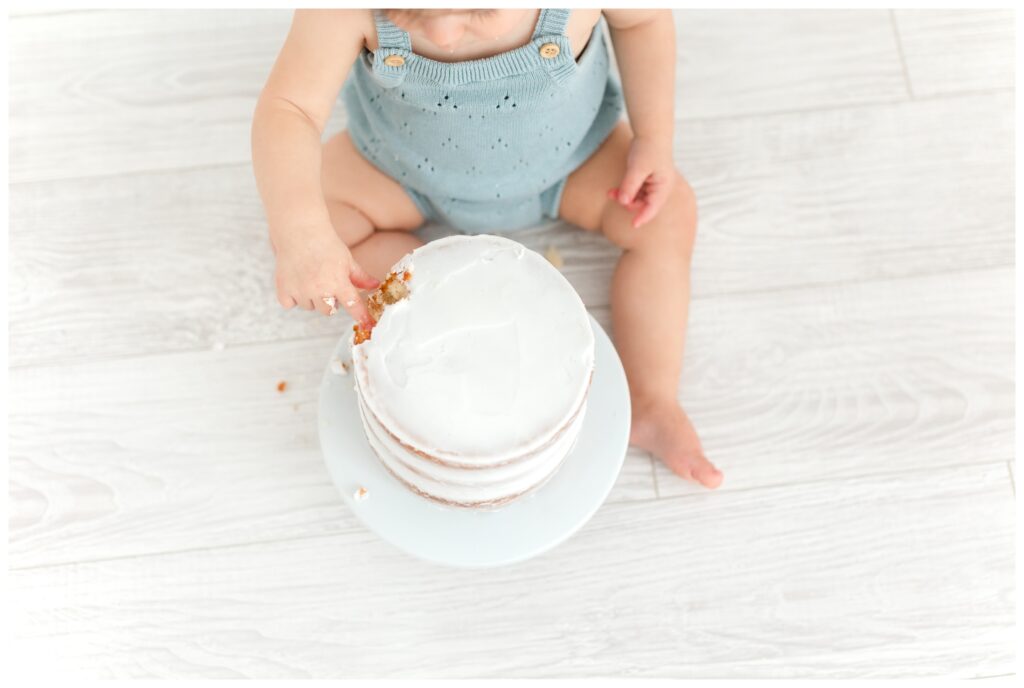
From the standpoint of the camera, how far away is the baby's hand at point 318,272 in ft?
2.41

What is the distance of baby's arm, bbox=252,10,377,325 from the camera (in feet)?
2.43

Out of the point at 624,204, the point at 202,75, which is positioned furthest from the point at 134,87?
the point at 624,204

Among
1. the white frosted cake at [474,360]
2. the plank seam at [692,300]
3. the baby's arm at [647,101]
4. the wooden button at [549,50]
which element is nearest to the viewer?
the white frosted cake at [474,360]

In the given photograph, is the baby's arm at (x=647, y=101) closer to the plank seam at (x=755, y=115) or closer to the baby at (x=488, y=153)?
the baby at (x=488, y=153)

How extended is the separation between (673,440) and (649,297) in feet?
0.43

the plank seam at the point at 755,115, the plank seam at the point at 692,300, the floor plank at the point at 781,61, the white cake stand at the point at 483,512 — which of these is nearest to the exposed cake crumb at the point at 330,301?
the white cake stand at the point at 483,512

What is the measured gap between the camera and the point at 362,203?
921mm

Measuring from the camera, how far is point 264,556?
2.99 feet

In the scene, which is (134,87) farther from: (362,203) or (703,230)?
(703,230)

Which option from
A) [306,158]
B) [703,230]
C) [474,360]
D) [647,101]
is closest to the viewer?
[474,360]

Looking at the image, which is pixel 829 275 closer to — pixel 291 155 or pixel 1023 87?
pixel 1023 87

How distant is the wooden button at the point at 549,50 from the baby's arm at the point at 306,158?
13cm

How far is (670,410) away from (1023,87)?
521mm

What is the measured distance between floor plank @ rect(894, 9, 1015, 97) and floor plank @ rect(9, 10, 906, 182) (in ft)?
0.08
